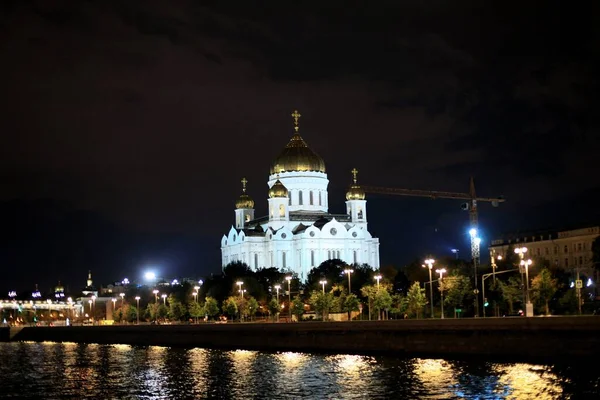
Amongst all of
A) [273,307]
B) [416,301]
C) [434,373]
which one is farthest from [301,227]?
[434,373]

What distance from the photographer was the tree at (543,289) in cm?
8069

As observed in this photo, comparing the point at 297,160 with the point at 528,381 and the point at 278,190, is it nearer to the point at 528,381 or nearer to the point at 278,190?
the point at 278,190

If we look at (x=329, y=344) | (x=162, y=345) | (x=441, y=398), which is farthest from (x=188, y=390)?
(x=162, y=345)

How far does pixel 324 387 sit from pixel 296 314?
5880 cm

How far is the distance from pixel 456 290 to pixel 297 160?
2631 inches

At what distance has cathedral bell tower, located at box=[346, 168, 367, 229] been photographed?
15712cm

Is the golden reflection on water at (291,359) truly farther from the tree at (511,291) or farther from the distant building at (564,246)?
the distant building at (564,246)

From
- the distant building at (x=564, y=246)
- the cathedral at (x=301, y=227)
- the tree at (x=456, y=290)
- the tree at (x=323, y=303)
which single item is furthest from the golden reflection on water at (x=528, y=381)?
the cathedral at (x=301, y=227)

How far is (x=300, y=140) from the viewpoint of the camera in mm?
158000

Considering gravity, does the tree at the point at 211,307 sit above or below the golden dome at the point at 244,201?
below

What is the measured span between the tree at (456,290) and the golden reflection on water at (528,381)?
3313cm

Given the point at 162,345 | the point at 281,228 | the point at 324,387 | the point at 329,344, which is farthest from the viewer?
the point at 281,228

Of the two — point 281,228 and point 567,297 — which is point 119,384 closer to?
point 567,297

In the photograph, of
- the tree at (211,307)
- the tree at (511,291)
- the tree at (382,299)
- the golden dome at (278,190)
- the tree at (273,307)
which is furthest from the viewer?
the golden dome at (278,190)
